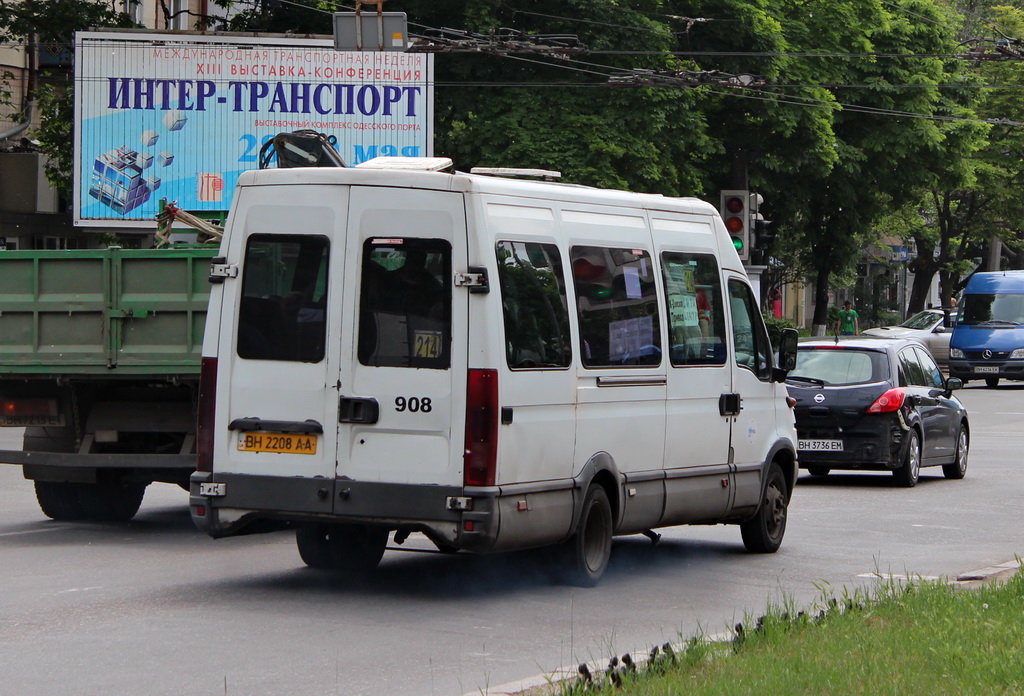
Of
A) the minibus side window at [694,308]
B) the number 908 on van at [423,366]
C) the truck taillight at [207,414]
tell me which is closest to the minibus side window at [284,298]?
the number 908 on van at [423,366]

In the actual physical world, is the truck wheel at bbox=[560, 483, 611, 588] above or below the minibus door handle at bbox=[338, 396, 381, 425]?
below

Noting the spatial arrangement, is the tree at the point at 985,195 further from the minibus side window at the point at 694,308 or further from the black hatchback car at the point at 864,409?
the minibus side window at the point at 694,308

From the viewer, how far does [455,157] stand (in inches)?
1235

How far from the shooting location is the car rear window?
17094 mm

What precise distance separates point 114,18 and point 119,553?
22.3 meters

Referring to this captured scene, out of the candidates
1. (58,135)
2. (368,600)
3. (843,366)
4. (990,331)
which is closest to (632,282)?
(368,600)

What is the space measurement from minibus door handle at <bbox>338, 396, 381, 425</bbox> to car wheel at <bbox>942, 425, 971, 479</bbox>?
10.9 metres

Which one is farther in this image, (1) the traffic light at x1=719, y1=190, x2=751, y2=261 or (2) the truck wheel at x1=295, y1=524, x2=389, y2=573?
(1) the traffic light at x1=719, y1=190, x2=751, y2=261

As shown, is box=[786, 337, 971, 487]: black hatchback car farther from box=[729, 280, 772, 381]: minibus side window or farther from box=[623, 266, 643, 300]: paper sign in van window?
box=[623, 266, 643, 300]: paper sign in van window

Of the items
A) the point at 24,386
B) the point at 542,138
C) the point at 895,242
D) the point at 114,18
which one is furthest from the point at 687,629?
the point at 895,242

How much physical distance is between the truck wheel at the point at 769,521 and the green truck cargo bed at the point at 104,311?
405 centimetres

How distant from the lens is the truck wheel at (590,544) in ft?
31.4

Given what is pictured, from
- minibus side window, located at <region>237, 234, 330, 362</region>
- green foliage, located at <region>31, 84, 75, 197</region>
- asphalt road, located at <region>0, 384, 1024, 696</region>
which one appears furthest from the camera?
green foliage, located at <region>31, 84, 75, 197</region>

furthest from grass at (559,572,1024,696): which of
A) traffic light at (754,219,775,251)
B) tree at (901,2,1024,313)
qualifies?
tree at (901,2,1024,313)
